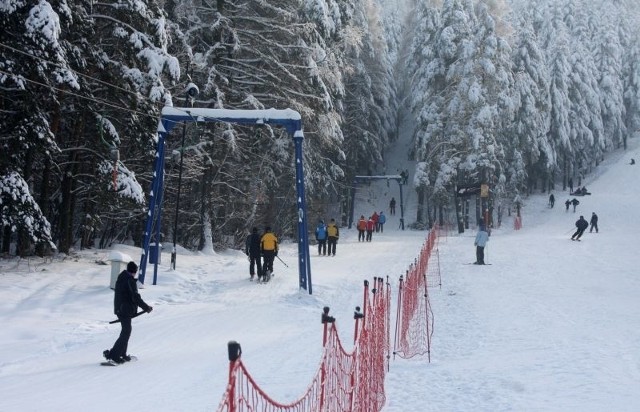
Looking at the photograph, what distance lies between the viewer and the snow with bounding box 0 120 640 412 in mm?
7758

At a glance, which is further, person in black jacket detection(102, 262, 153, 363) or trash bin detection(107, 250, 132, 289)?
trash bin detection(107, 250, 132, 289)

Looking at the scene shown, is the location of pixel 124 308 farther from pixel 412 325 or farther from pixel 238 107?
pixel 238 107

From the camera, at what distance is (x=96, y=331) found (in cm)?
1129

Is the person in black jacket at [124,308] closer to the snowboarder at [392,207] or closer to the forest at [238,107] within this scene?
the forest at [238,107]

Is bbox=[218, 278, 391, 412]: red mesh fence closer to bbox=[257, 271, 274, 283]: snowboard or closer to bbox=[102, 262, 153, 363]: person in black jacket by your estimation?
bbox=[102, 262, 153, 363]: person in black jacket

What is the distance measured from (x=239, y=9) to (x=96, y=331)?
1663 centimetres

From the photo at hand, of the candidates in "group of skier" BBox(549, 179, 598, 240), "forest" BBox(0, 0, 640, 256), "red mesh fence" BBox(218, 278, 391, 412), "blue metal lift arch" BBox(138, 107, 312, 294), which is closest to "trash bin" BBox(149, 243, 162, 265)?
"blue metal lift arch" BBox(138, 107, 312, 294)

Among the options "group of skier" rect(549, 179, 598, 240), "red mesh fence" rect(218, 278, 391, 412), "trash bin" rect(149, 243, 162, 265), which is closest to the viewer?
"red mesh fence" rect(218, 278, 391, 412)

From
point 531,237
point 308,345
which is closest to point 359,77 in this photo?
point 531,237

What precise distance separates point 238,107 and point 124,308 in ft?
50.9

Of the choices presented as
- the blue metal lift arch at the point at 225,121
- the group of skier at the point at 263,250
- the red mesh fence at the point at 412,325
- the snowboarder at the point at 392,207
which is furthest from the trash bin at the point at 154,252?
the snowboarder at the point at 392,207

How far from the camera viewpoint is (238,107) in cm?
2358

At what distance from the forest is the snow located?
2315 millimetres

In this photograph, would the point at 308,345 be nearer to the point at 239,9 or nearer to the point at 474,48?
the point at 239,9
